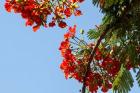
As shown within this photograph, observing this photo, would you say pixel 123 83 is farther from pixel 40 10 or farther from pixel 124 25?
pixel 40 10

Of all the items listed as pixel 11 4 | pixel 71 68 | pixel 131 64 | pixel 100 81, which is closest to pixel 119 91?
pixel 131 64

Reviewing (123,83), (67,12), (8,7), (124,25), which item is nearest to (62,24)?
(67,12)

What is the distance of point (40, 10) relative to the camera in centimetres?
666

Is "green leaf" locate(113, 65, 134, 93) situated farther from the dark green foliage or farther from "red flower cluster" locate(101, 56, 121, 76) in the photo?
"red flower cluster" locate(101, 56, 121, 76)

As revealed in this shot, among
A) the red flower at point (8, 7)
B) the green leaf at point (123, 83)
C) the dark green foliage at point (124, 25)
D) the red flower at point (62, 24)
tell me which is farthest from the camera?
the red flower at point (8, 7)

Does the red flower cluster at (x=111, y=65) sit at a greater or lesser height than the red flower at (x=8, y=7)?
lesser

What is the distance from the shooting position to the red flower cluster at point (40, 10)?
6.64m

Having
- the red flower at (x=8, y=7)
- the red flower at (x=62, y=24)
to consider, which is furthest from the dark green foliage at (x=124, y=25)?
the red flower at (x=8, y=7)

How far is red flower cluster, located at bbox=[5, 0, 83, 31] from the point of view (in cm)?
664

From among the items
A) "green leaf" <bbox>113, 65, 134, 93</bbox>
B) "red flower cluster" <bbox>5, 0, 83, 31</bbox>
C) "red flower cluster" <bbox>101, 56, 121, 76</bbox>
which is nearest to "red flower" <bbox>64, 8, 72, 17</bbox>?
"red flower cluster" <bbox>5, 0, 83, 31</bbox>

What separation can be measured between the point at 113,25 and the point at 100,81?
4.08 feet

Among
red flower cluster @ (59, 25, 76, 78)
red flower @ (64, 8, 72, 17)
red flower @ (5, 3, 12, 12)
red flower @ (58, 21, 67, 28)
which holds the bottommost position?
red flower cluster @ (59, 25, 76, 78)

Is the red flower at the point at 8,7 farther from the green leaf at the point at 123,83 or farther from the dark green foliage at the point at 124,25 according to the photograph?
the green leaf at the point at 123,83

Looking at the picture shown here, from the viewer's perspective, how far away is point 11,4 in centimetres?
699
